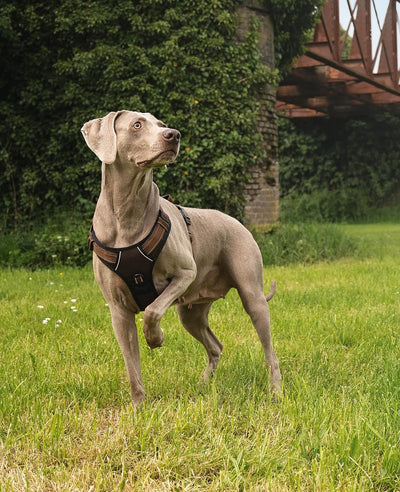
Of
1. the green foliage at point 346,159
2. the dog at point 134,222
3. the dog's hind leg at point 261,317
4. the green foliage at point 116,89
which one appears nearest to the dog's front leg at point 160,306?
the dog at point 134,222

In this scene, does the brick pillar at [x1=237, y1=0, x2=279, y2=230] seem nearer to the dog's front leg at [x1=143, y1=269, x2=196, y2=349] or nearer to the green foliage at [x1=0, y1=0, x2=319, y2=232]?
the green foliage at [x1=0, y1=0, x2=319, y2=232]

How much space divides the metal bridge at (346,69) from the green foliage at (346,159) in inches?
57.2

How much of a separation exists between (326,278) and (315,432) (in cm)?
514

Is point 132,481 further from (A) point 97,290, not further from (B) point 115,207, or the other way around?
(A) point 97,290

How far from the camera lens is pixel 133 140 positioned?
9.09 feet

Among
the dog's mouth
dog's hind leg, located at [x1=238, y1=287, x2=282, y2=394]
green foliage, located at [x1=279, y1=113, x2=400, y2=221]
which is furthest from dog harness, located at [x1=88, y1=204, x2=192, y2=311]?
green foliage, located at [x1=279, y1=113, x2=400, y2=221]

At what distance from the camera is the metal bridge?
12.6 m

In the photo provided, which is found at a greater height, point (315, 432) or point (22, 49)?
point (22, 49)

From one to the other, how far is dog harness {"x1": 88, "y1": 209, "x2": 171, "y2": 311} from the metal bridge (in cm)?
1014

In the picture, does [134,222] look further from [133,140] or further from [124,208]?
[133,140]

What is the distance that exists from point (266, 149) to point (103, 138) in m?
7.72

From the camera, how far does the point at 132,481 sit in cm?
214

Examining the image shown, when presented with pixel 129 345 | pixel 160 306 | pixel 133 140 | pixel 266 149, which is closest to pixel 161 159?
pixel 133 140

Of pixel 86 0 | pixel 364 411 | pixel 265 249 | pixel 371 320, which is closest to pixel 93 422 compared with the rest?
pixel 364 411
